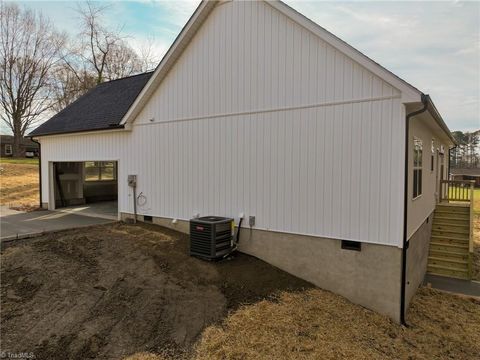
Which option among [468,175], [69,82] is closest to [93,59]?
[69,82]

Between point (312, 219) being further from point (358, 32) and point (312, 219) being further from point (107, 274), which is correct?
point (358, 32)

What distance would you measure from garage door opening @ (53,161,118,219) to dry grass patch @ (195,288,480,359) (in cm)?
784

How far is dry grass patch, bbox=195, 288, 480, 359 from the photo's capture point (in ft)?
14.6

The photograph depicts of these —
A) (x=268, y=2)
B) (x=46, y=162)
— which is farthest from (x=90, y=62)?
(x=268, y=2)

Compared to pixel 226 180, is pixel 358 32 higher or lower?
higher

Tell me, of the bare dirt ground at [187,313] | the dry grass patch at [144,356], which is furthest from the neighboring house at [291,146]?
the dry grass patch at [144,356]

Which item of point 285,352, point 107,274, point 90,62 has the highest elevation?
point 90,62

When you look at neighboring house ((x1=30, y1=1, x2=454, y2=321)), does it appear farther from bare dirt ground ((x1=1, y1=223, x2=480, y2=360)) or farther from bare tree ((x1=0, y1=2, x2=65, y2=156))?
bare tree ((x1=0, y1=2, x2=65, y2=156))

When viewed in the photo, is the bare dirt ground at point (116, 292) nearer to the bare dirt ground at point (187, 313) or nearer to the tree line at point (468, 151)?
the bare dirt ground at point (187, 313)

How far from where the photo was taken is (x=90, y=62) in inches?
1060

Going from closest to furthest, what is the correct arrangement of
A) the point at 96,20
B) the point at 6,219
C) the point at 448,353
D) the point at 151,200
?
the point at 448,353, the point at 151,200, the point at 6,219, the point at 96,20

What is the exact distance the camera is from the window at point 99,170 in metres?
14.2

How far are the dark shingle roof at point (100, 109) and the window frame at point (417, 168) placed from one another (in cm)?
830

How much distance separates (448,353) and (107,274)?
21.0 ft
